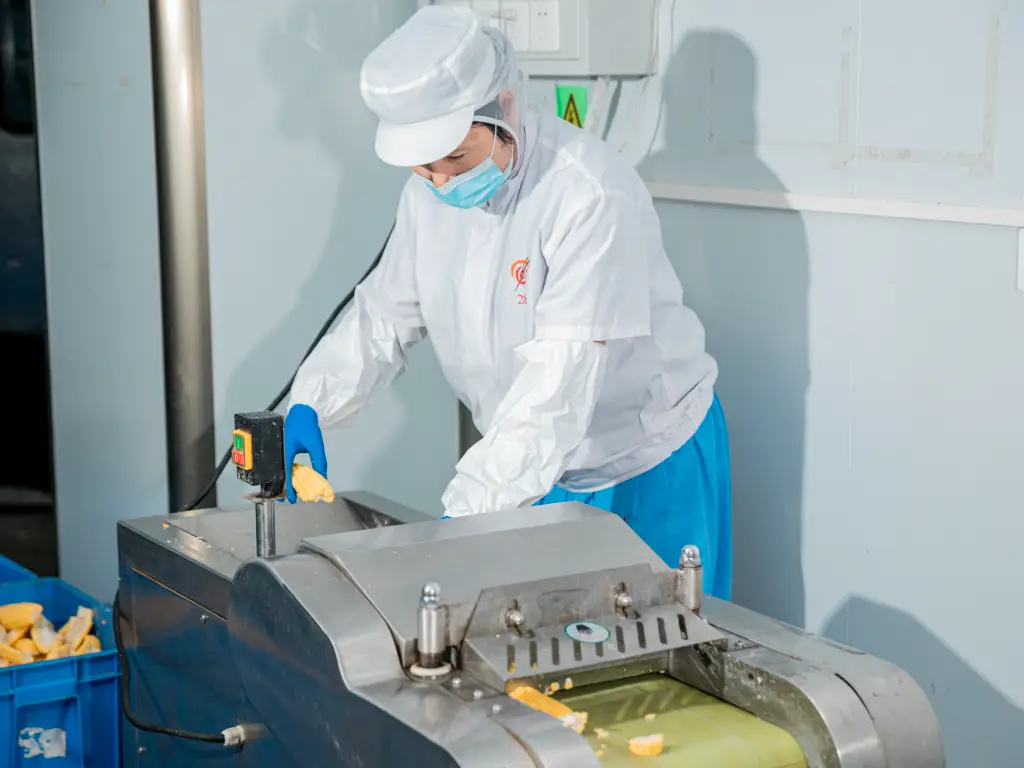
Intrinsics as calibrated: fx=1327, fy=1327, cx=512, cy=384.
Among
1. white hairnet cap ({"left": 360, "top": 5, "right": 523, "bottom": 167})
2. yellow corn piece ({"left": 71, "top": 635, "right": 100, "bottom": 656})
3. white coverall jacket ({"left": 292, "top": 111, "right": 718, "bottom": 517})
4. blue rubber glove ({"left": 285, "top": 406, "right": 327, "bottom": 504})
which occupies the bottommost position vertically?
yellow corn piece ({"left": 71, "top": 635, "right": 100, "bottom": 656})

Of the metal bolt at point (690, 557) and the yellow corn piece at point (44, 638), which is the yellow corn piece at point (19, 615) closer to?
the yellow corn piece at point (44, 638)

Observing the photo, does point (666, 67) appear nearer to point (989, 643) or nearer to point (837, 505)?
point (837, 505)

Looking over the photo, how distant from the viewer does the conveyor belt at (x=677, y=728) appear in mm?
1022

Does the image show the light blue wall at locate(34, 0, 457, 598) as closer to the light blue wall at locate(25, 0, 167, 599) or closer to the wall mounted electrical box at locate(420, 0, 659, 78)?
the light blue wall at locate(25, 0, 167, 599)

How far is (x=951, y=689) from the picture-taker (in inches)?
69.4

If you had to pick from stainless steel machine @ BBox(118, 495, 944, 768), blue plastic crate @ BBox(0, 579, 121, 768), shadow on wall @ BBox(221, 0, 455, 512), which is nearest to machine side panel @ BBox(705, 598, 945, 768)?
stainless steel machine @ BBox(118, 495, 944, 768)

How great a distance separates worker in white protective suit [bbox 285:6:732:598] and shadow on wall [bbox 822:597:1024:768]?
220 mm

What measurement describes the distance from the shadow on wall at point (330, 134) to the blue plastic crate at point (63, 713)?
25.6 inches

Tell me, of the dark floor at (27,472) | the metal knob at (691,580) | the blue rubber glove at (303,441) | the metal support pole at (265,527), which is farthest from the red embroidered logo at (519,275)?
the dark floor at (27,472)

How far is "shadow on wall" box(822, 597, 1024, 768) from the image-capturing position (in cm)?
171

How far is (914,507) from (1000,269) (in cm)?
34

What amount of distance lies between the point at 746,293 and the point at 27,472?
4.85ft

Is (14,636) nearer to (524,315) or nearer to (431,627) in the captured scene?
(524,315)

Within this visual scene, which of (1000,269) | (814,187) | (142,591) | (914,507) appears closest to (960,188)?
(1000,269)
